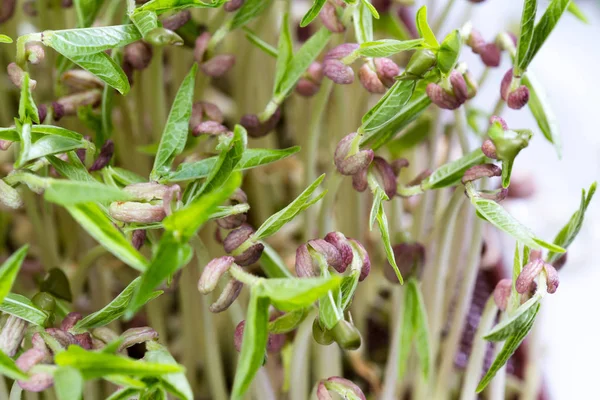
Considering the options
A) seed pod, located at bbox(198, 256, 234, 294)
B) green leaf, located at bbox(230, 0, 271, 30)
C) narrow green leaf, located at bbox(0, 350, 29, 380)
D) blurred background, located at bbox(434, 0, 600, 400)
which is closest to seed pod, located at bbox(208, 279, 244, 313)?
seed pod, located at bbox(198, 256, 234, 294)

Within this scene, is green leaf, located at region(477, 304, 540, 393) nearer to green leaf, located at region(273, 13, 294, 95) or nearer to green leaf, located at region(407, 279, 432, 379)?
green leaf, located at region(407, 279, 432, 379)

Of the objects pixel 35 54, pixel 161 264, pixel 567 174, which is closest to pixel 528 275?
pixel 161 264

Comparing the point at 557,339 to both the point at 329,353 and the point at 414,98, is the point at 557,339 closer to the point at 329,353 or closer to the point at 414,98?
the point at 329,353

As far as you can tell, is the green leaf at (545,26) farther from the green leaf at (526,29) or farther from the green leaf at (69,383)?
the green leaf at (69,383)

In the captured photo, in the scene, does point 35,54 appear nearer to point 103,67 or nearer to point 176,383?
point 103,67

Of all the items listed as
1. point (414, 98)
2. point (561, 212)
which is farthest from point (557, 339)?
point (414, 98)

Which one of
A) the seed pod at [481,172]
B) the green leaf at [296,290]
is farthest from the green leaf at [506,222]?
the green leaf at [296,290]
